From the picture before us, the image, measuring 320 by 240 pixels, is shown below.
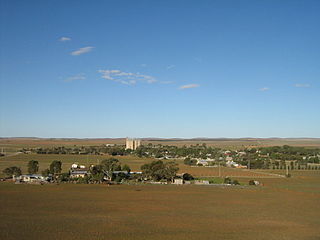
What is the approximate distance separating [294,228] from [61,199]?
2104cm

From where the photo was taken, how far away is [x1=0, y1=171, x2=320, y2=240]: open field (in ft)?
71.0

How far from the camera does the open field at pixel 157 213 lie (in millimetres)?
21641

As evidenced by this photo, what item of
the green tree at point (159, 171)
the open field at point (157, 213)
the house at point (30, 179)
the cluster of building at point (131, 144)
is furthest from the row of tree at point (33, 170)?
the cluster of building at point (131, 144)

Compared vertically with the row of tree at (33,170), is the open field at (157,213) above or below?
below

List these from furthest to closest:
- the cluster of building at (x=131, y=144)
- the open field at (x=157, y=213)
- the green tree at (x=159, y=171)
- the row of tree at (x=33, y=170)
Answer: the cluster of building at (x=131, y=144) < the green tree at (x=159, y=171) < the row of tree at (x=33, y=170) < the open field at (x=157, y=213)

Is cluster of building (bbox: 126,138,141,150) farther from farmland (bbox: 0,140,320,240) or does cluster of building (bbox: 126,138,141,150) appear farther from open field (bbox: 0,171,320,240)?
open field (bbox: 0,171,320,240)

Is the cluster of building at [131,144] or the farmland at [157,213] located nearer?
the farmland at [157,213]

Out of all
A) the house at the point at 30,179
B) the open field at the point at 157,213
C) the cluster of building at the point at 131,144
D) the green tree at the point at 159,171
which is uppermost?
the cluster of building at the point at 131,144

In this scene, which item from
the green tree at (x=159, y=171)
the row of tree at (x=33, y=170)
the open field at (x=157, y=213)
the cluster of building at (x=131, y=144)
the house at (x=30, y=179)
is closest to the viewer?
the open field at (x=157, y=213)

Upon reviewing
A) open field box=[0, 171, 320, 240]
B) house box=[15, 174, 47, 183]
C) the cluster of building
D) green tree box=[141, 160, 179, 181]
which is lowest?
open field box=[0, 171, 320, 240]

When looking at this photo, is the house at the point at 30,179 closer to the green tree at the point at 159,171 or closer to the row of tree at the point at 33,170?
the row of tree at the point at 33,170

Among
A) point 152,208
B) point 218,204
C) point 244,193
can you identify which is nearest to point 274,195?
point 244,193

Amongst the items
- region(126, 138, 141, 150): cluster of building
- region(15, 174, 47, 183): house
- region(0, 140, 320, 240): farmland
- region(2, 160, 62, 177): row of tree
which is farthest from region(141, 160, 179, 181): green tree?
region(126, 138, 141, 150): cluster of building

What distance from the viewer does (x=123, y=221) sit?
25.0 metres
